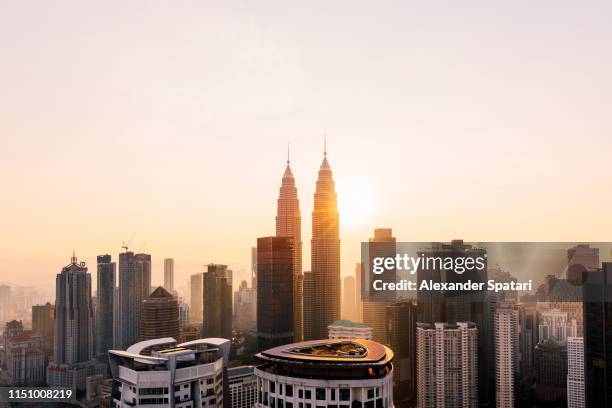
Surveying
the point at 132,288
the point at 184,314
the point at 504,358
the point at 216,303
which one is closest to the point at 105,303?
the point at 132,288

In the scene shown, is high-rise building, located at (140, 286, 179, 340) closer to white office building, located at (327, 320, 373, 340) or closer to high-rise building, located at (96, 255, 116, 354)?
high-rise building, located at (96, 255, 116, 354)

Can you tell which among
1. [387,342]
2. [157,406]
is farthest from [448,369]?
[157,406]

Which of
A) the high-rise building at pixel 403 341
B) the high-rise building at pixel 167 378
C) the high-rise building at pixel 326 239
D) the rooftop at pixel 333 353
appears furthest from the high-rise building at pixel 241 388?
the high-rise building at pixel 326 239

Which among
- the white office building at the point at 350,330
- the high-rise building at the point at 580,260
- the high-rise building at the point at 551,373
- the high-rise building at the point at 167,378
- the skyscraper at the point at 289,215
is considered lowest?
the high-rise building at the point at 551,373

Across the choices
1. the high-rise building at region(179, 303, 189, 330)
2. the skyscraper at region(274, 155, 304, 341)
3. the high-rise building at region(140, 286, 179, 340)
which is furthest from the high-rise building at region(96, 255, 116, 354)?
the skyscraper at region(274, 155, 304, 341)

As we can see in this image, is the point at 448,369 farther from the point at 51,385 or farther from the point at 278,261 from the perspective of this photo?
the point at 51,385

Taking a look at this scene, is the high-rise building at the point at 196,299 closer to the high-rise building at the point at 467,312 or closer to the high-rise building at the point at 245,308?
the high-rise building at the point at 245,308
